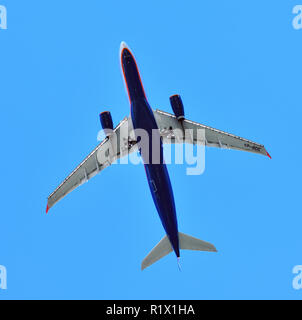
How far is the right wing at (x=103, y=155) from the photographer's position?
29.0 meters

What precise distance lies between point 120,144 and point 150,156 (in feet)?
15.7

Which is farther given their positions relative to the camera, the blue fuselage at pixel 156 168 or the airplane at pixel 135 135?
the airplane at pixel 135 135

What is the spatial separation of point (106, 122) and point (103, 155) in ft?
9.25

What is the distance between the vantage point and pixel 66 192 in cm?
2859

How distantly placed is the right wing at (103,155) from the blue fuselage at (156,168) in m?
1.67

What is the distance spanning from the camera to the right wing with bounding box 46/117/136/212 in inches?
1142

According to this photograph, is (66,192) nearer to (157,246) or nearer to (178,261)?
(157,246)

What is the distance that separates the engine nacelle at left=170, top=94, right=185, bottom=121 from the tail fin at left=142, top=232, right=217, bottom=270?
9.80m

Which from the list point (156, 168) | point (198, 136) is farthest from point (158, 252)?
point (198, 136)

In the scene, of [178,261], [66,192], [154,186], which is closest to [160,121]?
[154,186]

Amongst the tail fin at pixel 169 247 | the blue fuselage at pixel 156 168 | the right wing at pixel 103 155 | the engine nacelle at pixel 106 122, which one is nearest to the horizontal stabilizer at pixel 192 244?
the tail fin at pixel 169 247

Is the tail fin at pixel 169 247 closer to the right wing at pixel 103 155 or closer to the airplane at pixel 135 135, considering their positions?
the airplane at pixel 135 135

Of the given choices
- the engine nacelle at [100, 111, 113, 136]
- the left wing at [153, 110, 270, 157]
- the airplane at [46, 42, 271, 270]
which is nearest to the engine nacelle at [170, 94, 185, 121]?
the airplane at [46, 42, 271, 270]

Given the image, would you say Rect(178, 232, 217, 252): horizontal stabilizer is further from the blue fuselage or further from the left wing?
the left wing
